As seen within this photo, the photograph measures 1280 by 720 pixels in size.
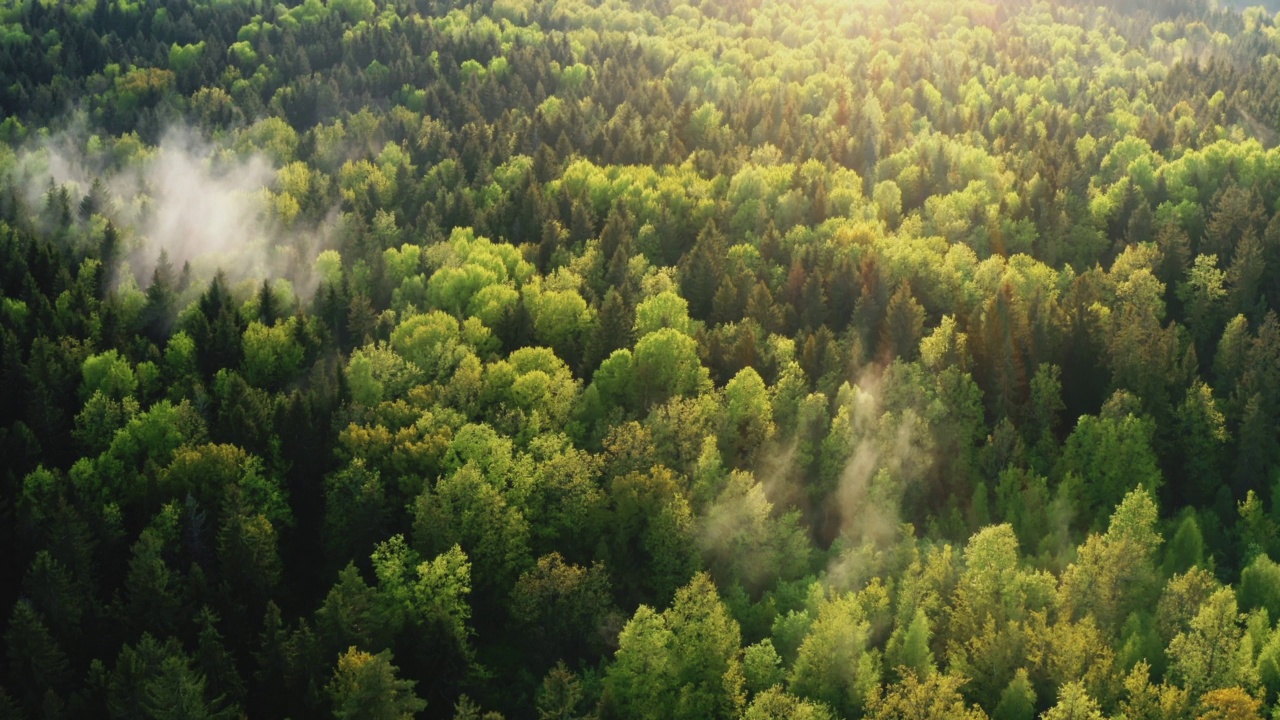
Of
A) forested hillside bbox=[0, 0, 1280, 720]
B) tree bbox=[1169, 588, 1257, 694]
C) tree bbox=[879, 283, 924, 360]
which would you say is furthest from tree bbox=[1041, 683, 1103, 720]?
tree bbox=[879, 283, 924, 360]

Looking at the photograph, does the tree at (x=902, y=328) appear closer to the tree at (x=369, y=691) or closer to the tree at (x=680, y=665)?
the tree at (x=680, y=665)

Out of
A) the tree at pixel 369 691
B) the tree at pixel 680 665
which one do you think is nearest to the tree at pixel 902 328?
the tree at pixel 680 665

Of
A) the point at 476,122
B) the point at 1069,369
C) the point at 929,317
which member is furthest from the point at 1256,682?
the point at 476,122

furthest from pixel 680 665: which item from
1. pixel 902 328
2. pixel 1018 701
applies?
pixel 902 328

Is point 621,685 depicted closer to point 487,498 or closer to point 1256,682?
point 487,498

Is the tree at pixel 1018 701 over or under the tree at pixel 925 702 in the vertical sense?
under
